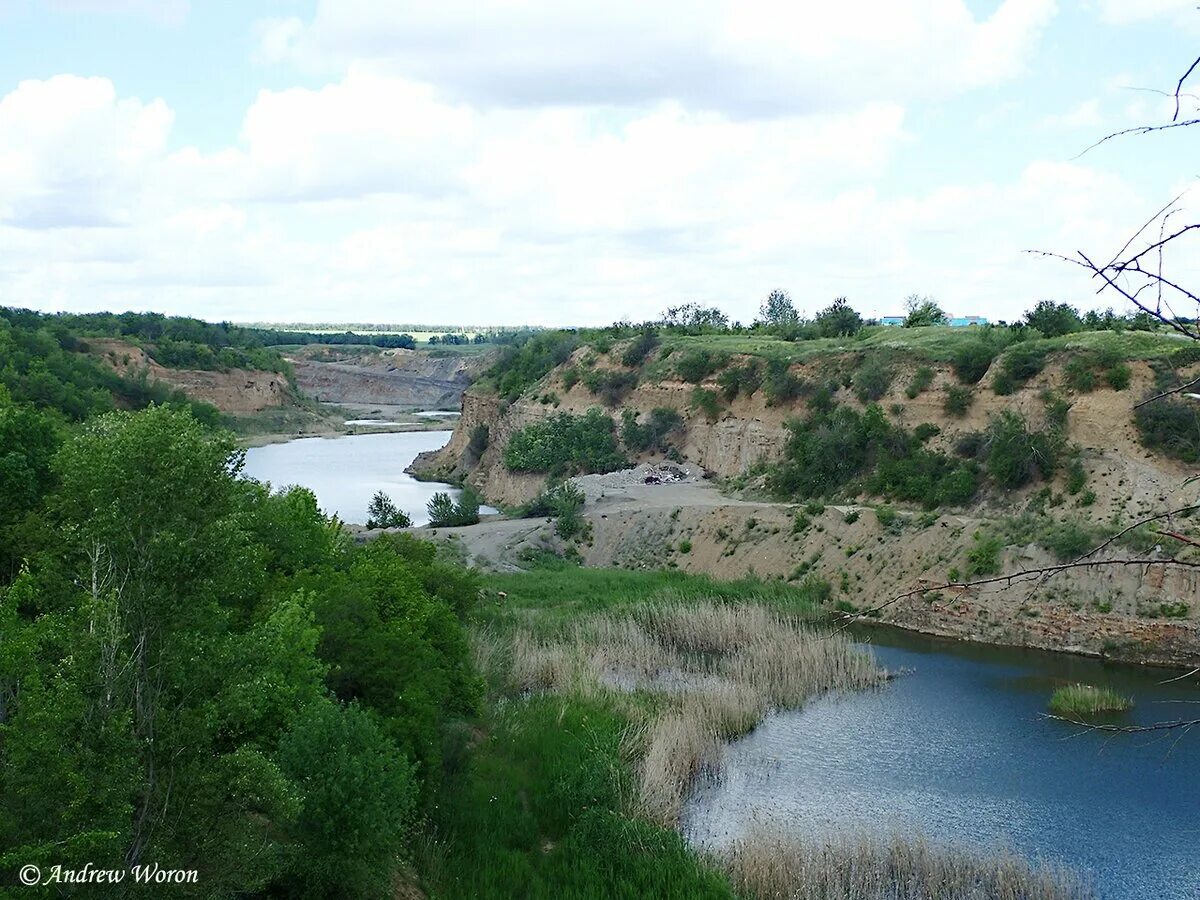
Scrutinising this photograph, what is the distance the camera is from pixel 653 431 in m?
62.3

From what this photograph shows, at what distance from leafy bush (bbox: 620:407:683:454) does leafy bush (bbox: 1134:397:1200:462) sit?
1053 inches

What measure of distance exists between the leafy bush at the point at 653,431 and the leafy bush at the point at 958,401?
17.5m

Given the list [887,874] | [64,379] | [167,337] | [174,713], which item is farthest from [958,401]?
[167,337]

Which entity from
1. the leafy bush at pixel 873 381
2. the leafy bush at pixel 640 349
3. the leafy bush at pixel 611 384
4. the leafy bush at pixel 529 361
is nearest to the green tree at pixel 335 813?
the leafy bush at pixel 873 381

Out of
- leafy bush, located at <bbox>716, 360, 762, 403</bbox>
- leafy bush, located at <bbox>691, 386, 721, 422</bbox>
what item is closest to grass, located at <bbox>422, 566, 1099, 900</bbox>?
leafy bush, located at <bbox>691, 386, 721, 422</bbox>

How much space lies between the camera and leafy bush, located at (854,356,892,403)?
51.7 m

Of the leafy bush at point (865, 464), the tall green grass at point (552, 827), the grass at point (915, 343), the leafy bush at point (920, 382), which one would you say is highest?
the grass at point (915, 343)

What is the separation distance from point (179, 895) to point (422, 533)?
35.2 m

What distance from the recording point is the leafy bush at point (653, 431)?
62062 mm

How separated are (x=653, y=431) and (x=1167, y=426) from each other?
28846 millimetres

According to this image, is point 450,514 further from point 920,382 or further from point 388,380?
point 388,380

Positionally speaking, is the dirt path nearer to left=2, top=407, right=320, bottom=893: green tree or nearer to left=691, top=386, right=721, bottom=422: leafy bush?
left=691, top=386, right=721, bottom=422: leafy bush

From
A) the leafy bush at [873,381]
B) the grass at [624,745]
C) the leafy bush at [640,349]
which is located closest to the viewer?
the grass at [624,745]

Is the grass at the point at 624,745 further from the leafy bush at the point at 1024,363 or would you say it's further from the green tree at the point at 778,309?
the green tree at the point at 778,309
